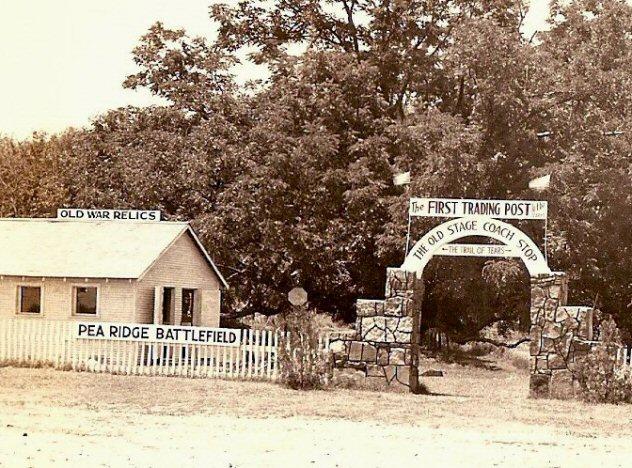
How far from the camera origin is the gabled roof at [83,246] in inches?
1171

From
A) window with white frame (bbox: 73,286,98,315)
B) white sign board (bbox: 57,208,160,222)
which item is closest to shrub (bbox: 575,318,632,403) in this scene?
window with white frame (bbox: 73,286,98,315)

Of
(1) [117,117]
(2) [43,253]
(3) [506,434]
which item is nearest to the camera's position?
(3) [506,434]

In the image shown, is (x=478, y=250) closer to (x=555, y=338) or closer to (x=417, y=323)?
(x=417, y=323)

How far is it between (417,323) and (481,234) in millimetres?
2279

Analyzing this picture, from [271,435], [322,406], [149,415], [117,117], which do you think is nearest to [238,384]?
[322,406]

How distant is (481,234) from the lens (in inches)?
928

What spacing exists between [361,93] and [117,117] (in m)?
9.35

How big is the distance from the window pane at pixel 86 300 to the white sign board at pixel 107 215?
8.78ft

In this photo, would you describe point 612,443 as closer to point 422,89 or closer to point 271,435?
point 271,435

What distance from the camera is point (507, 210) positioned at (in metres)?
23.4

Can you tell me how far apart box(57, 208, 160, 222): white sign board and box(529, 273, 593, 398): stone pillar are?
1254cm

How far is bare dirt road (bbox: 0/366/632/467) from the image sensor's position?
13.4 metres

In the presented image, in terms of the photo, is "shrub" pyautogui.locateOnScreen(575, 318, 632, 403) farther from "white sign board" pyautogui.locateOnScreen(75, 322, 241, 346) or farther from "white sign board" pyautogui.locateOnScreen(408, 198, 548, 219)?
"white sign board" pyautogui.locateOnScreen(75, 322, 241, 346)

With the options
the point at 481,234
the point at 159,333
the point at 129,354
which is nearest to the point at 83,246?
the point at 129,354
